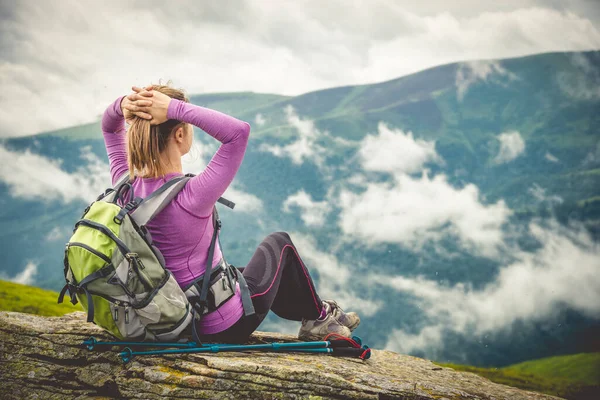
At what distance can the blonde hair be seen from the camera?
4.88m

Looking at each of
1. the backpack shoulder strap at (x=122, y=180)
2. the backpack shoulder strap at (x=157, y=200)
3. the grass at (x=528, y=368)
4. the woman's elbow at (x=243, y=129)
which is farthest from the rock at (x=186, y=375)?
the grass at (x=528, y=368)

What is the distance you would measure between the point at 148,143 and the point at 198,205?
88cm

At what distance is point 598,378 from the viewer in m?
162

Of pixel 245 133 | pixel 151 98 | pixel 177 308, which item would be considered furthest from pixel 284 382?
pixel 151 98

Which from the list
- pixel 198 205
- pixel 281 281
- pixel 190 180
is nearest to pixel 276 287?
pixel 281 281

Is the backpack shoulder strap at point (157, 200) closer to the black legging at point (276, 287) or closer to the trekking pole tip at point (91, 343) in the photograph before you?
the black legging at point (276, 287)

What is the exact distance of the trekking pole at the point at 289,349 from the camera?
5.80 metres

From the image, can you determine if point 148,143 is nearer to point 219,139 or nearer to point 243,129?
point 219,139

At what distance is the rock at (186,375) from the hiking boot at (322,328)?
0.47 meters

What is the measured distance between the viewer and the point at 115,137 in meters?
6.33

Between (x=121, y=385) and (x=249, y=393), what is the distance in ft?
5.44

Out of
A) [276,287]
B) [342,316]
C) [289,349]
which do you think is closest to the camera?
[276,287]

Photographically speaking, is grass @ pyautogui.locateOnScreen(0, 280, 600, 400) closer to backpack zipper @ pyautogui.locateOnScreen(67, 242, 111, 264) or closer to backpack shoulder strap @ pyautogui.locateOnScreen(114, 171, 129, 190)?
backpack shoulder strap @ pyautogui.locateOnScreen(114, 171, 129, 190)

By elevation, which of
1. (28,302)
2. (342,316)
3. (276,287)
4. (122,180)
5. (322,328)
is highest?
(28,302)
